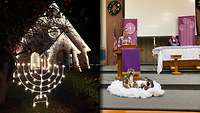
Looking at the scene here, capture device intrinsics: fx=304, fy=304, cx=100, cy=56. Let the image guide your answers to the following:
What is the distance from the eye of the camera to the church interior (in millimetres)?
4223

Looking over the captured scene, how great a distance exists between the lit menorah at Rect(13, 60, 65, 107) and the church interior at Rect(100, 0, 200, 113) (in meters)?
3.19

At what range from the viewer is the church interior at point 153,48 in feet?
13.9

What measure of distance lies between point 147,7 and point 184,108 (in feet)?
14.4

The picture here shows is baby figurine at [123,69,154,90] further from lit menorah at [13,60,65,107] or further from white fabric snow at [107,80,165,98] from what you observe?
lit menorah at [13,60,65,107]

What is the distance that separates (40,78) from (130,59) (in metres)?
4.79

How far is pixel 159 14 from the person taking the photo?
6941 mm

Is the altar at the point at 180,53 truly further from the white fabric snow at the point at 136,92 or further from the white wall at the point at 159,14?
the white fabric snow at the point at 136,92

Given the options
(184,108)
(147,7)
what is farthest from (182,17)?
(184,108)

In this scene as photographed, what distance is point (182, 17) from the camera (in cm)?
669

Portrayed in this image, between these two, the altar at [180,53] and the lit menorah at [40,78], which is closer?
the lit menorah at [40,78]

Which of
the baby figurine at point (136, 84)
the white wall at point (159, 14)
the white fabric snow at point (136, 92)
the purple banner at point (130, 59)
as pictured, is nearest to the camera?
the white fabric snow at point (136, 92)

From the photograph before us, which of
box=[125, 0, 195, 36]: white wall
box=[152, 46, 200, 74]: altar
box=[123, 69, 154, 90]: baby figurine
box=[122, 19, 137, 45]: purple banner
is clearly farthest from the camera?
box=[122, 19, 137, 45]: purple banner

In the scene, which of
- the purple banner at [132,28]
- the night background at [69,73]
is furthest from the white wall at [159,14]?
the night background at [69,73]

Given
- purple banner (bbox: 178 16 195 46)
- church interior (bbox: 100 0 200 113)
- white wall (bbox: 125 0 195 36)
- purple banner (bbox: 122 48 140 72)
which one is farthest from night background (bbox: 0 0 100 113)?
white wall (bbox: 125 0 195 36)
